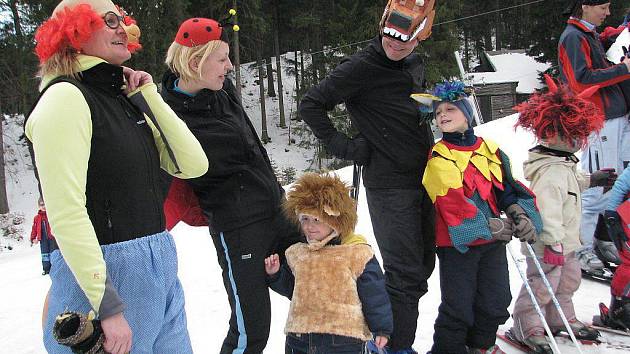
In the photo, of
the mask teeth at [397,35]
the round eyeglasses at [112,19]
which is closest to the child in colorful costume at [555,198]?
the mask teeth at [397,35]

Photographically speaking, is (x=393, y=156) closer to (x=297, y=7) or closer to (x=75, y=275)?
(x=75, y=275)

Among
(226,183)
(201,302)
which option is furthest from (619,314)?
(201,302)

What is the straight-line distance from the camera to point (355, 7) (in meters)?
23.8

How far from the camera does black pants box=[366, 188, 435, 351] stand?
3.26m

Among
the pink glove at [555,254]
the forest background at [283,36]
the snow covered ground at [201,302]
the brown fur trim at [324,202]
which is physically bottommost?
the snow covered ground at [201,302]

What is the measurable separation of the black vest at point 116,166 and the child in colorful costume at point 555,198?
8.41 feet

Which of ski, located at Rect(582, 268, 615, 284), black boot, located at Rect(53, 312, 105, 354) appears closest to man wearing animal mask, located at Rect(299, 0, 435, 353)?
black boot, located at Rect(53, 312, 105, 354)

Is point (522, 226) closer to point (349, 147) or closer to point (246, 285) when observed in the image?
point (349, 147)

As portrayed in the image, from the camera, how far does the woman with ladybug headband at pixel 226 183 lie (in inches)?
104

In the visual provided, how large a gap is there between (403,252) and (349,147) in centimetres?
72

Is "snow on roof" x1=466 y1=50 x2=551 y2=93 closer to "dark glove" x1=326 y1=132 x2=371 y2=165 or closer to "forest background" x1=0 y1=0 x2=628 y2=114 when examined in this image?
"forest background" x1=0 y1=0 x2=628 y2=114

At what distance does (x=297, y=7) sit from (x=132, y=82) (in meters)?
26.4

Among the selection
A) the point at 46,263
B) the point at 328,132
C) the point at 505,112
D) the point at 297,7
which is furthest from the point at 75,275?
the point at 505,112

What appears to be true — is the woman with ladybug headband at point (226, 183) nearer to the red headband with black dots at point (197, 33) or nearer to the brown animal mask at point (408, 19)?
the red headband with black dots at point (197, 33)
